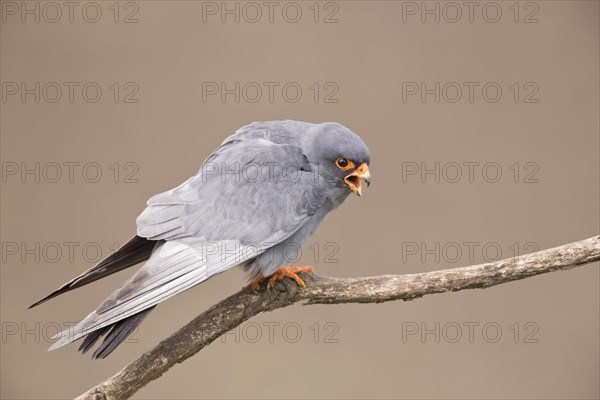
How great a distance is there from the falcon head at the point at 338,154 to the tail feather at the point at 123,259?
0.70m

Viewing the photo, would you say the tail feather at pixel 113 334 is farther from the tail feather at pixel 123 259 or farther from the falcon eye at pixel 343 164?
the falcon eye at pixel 343 164

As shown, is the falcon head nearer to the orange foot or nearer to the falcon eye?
the falcon eye

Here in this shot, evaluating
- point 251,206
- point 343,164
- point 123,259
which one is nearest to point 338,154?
point 343,164

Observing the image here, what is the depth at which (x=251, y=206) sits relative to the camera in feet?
9.23

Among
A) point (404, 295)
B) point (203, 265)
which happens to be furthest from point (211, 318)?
point (404, 295)

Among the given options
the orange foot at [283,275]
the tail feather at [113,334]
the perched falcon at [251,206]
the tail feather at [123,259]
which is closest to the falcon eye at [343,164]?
the perched falcon at [251,206]

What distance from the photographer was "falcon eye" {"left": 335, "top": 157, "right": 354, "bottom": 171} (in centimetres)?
282

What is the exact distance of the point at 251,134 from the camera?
9.82 ft

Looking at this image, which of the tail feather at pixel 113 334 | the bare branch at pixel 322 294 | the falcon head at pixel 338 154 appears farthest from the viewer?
the falcon head at pixel 338 154

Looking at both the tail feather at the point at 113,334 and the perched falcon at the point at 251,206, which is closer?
the tail feather at the point at 113,334

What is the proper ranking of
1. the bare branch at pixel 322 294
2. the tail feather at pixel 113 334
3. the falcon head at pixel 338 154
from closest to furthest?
the tail feather at pixel 113 334
the bare branch at pixel 322 294
the falcon head at pixel 338 154

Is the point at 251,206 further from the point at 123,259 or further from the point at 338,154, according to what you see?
the point at 123,259

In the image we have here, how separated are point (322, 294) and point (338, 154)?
54cm

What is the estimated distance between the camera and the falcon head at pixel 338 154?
110 inches
